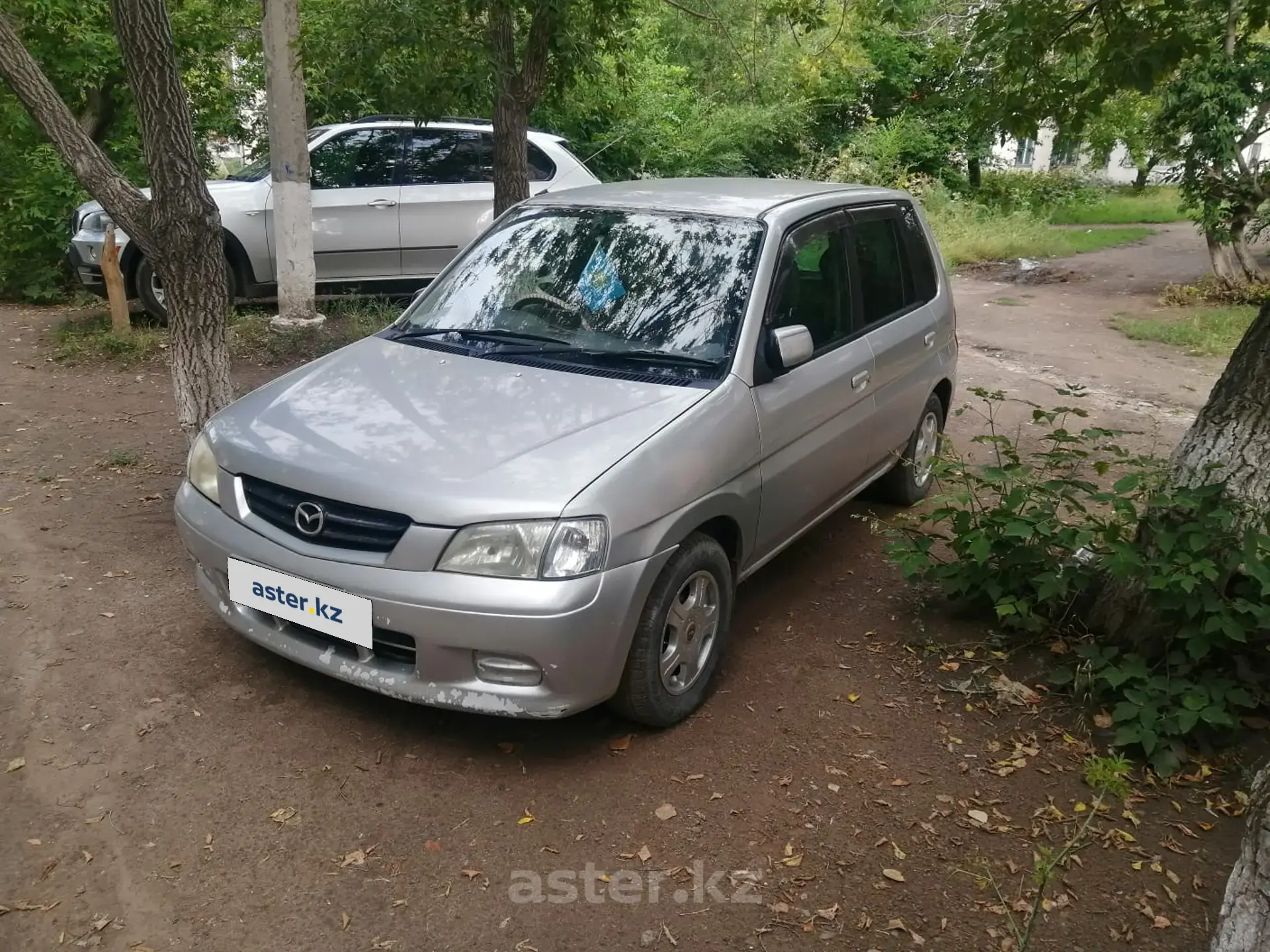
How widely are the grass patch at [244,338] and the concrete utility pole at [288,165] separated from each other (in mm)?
214

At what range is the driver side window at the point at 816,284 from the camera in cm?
416

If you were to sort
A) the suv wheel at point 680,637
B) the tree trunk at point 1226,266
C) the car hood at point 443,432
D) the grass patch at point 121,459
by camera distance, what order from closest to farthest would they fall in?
the car hood at point 443,432 < the suv wheel at point 680,637 < the grass patch at point 121,459 < the tree trunk at point 1226,266

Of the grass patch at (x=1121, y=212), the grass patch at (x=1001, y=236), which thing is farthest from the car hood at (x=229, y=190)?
the grass patch at (x=1121, y=212)

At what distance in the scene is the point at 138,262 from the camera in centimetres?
902

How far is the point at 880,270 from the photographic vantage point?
5.10 metres

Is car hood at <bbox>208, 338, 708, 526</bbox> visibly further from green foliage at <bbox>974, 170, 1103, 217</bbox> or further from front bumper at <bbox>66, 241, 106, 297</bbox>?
green foliage at <bbox>974, 170, 1103, 217</bbox>

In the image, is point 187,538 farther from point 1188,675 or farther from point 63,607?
point 1188,675

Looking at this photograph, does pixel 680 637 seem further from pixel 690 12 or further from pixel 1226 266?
pixel 1226 266

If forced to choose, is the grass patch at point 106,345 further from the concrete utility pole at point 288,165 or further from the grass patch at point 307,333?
the concrete utility pole at point 288,165

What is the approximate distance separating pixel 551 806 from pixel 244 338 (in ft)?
21.6

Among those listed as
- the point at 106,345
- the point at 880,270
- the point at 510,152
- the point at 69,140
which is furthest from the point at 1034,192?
the point at 69,140

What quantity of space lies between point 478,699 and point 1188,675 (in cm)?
253

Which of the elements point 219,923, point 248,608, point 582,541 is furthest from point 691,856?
point 248,608

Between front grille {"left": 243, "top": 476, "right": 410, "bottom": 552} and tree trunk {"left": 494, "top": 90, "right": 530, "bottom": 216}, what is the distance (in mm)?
4323
